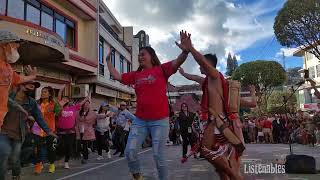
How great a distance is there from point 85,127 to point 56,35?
7015mm

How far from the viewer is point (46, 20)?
73.4 feet

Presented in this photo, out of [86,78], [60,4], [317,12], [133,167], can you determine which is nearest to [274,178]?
[133,167]

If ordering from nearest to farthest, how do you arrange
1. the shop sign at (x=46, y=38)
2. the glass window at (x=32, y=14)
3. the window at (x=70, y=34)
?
the shop sign at (x=46, y=38)
the glass window at (x=32, y=14)
the window at (x=70, y=34)

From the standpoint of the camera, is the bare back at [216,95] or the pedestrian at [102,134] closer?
the bare back at [216,95]

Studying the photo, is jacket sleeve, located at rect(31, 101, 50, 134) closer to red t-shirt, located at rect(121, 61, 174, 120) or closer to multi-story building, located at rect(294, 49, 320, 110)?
red t-shirt, located at rect(121, 61, 174, 120)

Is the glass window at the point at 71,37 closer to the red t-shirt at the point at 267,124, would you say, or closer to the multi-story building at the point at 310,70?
the red t-shirt at the point at 267,124

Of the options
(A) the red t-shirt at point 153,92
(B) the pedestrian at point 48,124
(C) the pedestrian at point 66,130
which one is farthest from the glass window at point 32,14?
(A) the red t-shirt at point 153,92

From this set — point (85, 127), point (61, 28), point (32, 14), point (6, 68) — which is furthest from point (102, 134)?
point (61, 28)

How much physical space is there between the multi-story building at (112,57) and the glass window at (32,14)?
23.2 feet

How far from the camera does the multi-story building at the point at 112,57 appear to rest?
30.1 m

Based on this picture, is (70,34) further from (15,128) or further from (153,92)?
(153,92)

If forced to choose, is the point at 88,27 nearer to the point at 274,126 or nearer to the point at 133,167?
the point at 274,126

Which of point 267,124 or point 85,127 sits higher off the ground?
point 85,127

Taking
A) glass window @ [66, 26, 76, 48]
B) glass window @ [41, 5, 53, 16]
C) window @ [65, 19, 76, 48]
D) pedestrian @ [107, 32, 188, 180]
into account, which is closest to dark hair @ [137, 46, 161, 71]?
pedestrian @ [107, 32, 188, 180]
